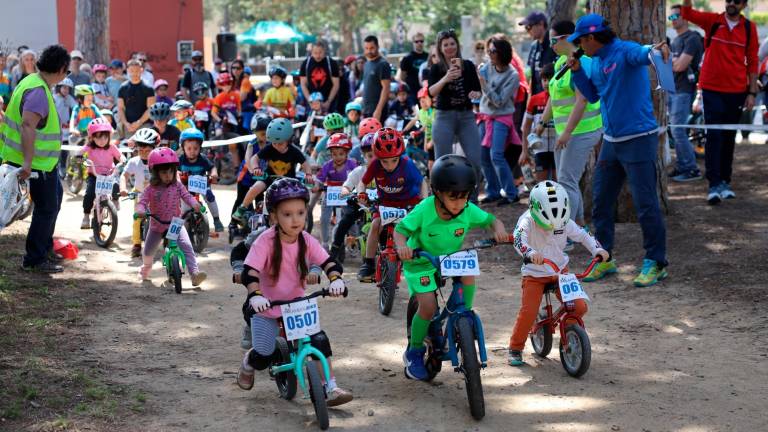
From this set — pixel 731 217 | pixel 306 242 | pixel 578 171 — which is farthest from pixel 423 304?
pixel 731 217

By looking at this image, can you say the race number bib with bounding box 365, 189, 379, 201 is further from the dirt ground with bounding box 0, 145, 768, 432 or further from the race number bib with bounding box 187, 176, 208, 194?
the race number bib with bounding box 187, 176, 208, 194

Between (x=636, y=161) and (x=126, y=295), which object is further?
(x=126, y=295)

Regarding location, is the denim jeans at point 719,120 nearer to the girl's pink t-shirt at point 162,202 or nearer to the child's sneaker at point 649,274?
the child's sneaker at point 649,274

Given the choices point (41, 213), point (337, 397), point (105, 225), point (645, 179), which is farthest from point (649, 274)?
point (105, 225)

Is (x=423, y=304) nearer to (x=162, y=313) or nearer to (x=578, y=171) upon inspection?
(x=162, y=313)

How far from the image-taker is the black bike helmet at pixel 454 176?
6.16 meters

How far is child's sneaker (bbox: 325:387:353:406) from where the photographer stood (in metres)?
6.06

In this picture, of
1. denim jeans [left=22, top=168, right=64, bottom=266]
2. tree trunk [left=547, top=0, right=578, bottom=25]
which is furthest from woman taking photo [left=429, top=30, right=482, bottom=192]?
denim jeans [left=22, top=168, right=64, bottom=266]

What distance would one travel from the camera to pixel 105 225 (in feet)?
40.6

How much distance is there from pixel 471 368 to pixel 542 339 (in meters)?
1.46

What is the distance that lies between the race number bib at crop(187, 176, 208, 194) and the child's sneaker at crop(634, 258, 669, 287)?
16.5 feet

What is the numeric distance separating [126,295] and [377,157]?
276 centimetres

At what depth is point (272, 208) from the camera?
6.22 m

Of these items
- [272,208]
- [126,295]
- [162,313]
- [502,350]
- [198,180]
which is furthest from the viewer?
[198,180]
